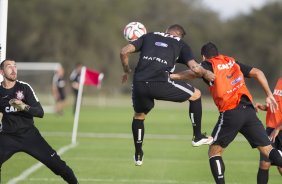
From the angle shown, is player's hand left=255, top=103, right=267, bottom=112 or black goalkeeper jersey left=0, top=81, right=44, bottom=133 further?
player's hand left=255, top=103, right=267, bottom=112

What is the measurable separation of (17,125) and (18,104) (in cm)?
84

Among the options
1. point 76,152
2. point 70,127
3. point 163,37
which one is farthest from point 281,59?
point 163,37

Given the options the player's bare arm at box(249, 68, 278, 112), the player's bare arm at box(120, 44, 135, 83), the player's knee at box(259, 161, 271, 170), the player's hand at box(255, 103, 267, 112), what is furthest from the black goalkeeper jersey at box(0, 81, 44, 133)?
the player's knee at box(259, 161, 271, 170)

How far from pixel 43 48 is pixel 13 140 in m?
61.6

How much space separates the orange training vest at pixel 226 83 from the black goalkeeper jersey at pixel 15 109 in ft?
9.21

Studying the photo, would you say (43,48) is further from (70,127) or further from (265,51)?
(70,127)

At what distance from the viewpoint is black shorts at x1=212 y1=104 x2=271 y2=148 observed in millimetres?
11406

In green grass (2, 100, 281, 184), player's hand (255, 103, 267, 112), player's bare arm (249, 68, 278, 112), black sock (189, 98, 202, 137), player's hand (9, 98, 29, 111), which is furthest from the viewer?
green grass (2, 100, 281, 184)

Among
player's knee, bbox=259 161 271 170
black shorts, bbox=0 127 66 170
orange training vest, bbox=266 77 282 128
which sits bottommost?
player's knee, bbox=259 161 271 170

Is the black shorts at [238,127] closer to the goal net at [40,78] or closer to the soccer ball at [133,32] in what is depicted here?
the soccer ball at [133,32]

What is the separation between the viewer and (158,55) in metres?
11.6

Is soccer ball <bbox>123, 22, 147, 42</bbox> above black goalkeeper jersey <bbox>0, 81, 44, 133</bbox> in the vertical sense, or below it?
above

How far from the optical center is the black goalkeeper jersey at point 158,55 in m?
11.6

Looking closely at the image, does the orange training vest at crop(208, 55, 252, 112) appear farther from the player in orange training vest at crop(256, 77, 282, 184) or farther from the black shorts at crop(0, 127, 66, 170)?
the black shorts at crop(0, 127, 66, 170)
